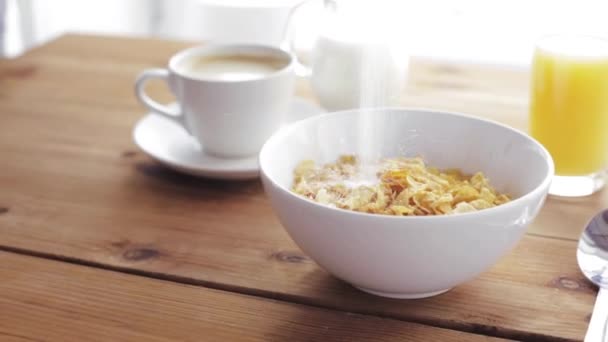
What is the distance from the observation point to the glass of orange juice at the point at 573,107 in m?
0.89

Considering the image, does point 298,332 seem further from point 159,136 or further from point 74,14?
point 74,14

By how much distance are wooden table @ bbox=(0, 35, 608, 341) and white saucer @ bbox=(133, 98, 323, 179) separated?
0.02 m

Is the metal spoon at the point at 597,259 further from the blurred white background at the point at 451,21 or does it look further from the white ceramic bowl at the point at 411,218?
the blurred white background at the point at 451,21

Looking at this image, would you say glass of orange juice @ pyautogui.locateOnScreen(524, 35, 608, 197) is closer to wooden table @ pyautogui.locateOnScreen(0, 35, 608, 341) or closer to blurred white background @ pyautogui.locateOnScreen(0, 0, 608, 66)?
wooden table @ pyautogui.locateOnScreen(0, 35, 608, 341)

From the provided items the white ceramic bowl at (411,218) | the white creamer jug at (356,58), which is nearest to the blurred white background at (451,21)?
the white creamer jug at (356,58)

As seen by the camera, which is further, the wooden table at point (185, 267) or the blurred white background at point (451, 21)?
the blurred white background at point (451, 21)

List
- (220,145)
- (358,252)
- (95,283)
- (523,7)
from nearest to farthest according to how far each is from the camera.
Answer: (358,252) < (95,283) < (220,145) < (523,7)

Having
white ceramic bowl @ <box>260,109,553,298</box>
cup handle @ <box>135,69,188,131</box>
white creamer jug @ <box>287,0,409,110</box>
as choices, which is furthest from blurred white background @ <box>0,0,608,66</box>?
white ceramic bowl @ <box>260,109,553,298</box>

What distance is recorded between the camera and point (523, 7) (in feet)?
8.08

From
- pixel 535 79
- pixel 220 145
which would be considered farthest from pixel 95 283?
pixel 535 79

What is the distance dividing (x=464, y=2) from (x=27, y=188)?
6.24 ft

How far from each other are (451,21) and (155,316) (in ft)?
6.88

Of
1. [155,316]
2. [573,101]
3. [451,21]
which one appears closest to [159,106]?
[155,316]

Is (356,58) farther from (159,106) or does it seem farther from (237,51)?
(159,106)
